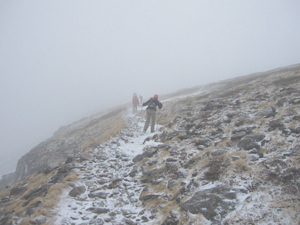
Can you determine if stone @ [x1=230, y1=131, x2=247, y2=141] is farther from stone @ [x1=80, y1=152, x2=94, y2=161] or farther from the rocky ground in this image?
stone @ [x1=80, y1=152, x2=94, y2=161]

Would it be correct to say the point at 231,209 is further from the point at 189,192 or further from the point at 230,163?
the point at 230,163

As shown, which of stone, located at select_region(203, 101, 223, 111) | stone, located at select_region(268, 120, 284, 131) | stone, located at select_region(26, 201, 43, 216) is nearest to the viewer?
stone, located at select_region(26, 201, 43, 216)

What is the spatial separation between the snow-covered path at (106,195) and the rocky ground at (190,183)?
3 centimetres

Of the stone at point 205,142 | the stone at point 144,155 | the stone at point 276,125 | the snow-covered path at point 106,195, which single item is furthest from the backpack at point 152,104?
the stone at point 276,125

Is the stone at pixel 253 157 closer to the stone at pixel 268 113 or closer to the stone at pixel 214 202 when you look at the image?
the stone at pixel 214 202

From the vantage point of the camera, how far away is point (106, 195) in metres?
6.33

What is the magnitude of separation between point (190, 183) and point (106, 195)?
3.40m

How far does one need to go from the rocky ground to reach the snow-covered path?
0.11 feet

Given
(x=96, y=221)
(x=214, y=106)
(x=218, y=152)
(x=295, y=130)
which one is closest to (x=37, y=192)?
(x=96, y=221)

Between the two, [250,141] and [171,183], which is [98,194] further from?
[250,141]

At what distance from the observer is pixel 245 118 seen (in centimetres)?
964

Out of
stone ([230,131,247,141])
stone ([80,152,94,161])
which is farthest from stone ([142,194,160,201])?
stone ([80,152,94,161])

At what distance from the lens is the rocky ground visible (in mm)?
4070

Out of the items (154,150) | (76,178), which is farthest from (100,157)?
(154,150)
